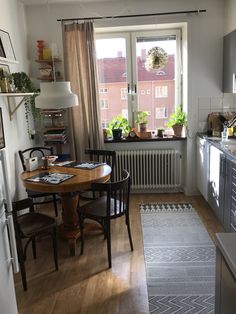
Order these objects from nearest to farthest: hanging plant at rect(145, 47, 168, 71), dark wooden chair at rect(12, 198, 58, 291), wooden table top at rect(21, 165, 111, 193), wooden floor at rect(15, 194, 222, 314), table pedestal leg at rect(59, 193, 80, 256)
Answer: wooden floor at rect(15, 194, 222, 314)
dark wooden chair at rect(12, 198, 58, 291)
wooden table top at rect(21, 165, 111, 193)
table pedestal leg at rect(59, 193, 80, 256)
hanging plant at rect(145, 47, 168, 71)

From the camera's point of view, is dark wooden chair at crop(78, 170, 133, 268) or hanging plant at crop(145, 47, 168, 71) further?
hanging plant at crop(145, 47, 168, 71)

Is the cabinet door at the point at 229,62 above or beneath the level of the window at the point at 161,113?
above

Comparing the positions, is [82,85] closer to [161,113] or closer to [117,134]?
[117,134]

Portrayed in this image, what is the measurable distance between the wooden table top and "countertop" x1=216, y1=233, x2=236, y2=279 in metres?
1.66

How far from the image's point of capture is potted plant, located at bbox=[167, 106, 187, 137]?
4.33 meters

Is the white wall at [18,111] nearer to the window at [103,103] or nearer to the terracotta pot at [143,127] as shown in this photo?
the window at [103,103]

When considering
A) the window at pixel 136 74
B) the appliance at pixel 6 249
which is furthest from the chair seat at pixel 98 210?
the window at pixel 136 74

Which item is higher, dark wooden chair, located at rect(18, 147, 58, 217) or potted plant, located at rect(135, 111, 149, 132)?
potted plant, located at rect(135, 111, 149, 132)

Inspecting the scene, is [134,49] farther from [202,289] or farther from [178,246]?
[202,289]

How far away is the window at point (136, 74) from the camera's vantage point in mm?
4391

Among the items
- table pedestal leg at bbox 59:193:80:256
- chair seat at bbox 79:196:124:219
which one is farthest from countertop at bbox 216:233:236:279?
table pedestal leg at bbox 59:193:80:256

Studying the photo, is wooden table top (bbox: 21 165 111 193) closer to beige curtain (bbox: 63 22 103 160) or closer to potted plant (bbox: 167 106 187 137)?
beige curtain (bbox: 63 22 103 160)

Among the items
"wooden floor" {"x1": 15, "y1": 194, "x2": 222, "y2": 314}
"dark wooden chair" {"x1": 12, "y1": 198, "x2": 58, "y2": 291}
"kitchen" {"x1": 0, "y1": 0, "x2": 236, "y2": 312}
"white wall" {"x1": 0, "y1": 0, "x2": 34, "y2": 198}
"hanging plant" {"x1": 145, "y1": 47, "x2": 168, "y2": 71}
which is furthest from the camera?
"hanging plant" {"x1": 145, "y1": 47, "x2": 168, "y2": 71}

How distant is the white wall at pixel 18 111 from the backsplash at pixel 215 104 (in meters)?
2.42
